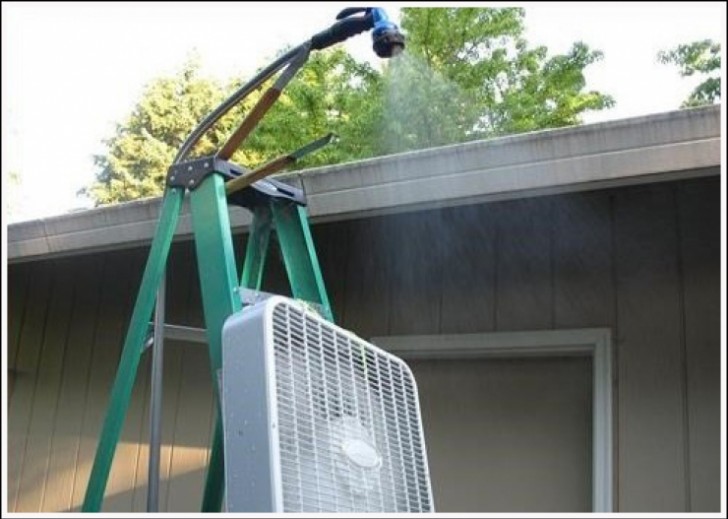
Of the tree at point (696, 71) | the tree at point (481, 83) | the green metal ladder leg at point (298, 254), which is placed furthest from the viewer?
the tree at point (481, 83)

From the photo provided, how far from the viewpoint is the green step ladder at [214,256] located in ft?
5.08

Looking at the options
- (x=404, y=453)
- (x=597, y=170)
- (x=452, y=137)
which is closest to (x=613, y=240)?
(x=597, y=170)

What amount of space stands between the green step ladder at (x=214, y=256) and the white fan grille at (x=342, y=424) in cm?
24

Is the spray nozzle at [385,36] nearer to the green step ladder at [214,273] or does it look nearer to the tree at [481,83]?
the green step ladder at [214,273]

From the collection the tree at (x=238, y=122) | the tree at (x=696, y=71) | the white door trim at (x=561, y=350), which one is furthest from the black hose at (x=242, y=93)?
the tree at (x=696, y=71)

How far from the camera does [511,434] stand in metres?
2.60

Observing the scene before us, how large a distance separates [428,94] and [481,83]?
1884 mm

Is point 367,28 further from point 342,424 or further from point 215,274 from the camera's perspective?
point 342,424

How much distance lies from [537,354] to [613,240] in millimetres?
468

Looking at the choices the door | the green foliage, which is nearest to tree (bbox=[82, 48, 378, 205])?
the green foliage

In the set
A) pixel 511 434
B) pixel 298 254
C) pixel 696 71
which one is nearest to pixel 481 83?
pixel 696 71

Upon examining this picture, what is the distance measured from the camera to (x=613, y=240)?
252cm

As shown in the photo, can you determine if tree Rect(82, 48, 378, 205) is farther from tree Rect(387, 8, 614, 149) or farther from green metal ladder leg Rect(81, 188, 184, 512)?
green metal ladder leg Rect(81, 188, 184, 512)

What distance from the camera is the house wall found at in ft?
7.59
